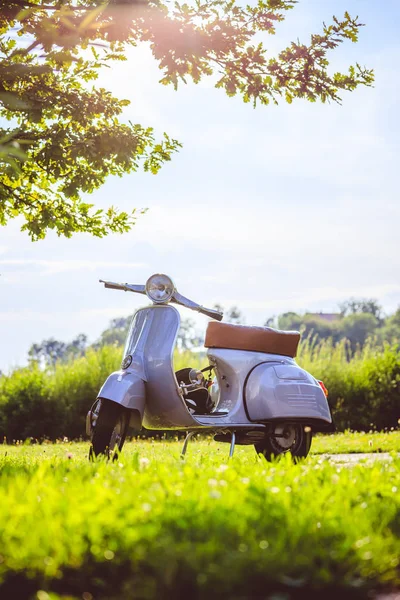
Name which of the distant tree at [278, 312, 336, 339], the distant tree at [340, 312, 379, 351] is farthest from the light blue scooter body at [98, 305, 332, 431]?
the distant tree at [340, 312, 379, 351]

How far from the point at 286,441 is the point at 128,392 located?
6.23 ft

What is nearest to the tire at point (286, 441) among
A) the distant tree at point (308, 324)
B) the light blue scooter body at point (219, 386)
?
the light blue scooter body at point (219, 386)

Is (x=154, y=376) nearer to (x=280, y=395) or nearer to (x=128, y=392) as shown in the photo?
(x=128, y=392)

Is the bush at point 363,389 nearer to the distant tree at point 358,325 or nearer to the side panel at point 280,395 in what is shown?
the side panel at point 280,395

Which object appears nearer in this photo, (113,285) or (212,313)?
(113,285)

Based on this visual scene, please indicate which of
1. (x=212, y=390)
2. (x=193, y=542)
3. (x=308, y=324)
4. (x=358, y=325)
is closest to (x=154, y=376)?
(x=212, y=390)

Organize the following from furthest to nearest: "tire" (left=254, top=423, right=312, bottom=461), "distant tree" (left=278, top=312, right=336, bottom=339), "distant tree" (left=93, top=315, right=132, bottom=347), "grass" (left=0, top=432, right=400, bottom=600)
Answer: "distant tree" (left=278, top=312, right=336, bottom=339) < "distant tree" (left=93, top=315, right=132, bottom=347) < "tire" (left=254, top=423, right=312, bottom=461) < "grass" (left=0, top=432, right=400, bottom=600)

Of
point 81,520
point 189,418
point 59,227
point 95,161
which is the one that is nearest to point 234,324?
point 189,418

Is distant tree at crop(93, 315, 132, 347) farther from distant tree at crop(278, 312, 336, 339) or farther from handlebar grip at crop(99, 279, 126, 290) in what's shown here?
handlebar grip at crop(99, 279, 126, 290)

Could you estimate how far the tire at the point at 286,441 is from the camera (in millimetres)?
7406

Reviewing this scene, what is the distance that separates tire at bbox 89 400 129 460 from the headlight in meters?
1.01

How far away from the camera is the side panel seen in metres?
7.21

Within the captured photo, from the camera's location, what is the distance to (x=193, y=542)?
Result: 330cm

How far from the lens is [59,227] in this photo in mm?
9766
